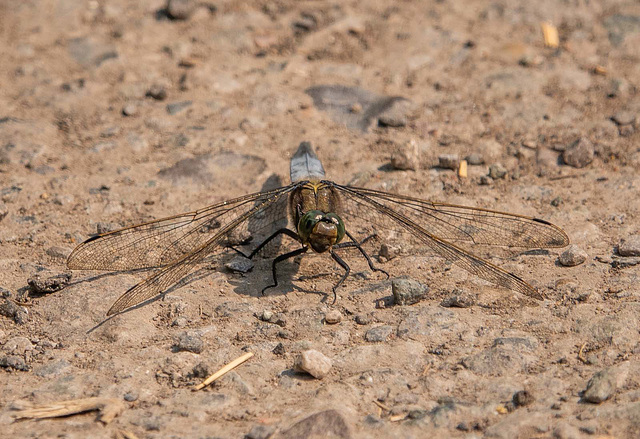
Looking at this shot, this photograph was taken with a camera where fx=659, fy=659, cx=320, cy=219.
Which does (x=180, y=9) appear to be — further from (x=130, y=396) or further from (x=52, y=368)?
(x=130, y=396)

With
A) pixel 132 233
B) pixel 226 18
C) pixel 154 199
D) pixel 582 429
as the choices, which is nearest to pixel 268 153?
pixel 154 199

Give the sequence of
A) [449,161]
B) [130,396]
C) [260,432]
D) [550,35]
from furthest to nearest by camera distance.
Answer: [550,35] → [449,161] → [130,396] → [260,432]

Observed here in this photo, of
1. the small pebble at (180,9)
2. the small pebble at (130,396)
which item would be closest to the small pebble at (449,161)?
the small pebble at (130,396)

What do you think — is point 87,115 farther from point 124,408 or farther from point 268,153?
point 124,408

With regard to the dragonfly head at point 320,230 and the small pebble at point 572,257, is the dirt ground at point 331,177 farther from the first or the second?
the dragonfly head at point 320,230

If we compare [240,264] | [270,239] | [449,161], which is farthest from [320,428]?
[449,161]

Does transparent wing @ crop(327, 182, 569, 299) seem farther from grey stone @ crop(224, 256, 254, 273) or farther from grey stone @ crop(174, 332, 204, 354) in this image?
grey stone @ crop(174, 332, 204, 354)
